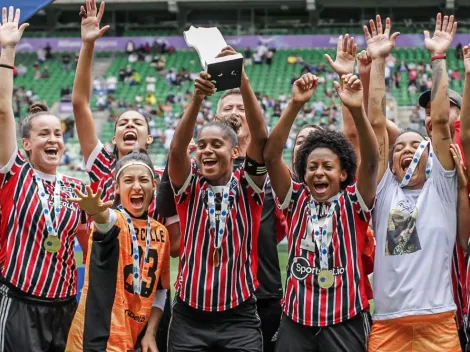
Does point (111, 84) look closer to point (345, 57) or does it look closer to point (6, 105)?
point (6, 105)

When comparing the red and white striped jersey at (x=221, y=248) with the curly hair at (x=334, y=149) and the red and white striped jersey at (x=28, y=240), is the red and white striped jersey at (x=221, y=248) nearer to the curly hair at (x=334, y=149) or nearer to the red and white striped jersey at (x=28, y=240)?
the curly hair at (x=334, y=149)

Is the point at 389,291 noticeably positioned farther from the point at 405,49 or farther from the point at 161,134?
the point at 405,49

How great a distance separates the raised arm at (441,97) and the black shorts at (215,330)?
1334mm

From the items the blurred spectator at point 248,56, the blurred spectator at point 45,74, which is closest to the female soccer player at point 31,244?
the blurred spectator at point 248,56

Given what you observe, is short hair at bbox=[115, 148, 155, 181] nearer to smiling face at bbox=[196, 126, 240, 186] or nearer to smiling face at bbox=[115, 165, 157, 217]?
smiling face at bbox=[115, 165, 157, 217]

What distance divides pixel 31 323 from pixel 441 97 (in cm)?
264

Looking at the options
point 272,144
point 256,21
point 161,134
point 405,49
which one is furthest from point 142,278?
point 256,21

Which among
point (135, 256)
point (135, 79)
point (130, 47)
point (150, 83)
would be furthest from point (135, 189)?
point (130, 47)

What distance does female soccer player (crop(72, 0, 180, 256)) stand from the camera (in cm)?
459

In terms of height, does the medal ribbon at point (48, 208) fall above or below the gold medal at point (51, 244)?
above

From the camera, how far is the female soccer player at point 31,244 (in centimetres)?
426

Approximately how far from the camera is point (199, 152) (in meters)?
4.21

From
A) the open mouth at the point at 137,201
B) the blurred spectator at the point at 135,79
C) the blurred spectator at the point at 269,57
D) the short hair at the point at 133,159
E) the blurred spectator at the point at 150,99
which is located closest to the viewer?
the open mouth at the point at 137,201

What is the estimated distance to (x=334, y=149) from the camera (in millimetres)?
4203
